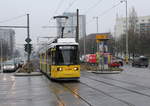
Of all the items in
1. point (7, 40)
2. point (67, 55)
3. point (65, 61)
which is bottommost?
point (65, 61)

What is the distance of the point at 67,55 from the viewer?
26.2m

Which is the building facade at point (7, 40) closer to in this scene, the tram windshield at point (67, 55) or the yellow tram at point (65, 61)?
the yellow tram at point (65, 61)

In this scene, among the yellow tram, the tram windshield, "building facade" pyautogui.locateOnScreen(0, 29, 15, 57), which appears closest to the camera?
the yellow tram

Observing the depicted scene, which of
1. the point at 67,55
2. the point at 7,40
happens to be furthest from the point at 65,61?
the point at 7,40

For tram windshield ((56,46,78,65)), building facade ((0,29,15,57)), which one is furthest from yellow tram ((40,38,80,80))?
building facade ((0,29,15,57))

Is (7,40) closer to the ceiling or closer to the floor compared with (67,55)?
closer to the ceiling

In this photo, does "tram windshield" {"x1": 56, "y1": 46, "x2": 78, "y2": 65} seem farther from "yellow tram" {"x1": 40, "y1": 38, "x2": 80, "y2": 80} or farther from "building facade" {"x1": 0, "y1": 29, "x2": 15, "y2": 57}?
"building facade" {"x1": 0, "y1": 29, "x2": 15, "y2": 57}

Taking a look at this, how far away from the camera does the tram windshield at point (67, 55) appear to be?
1021 inches

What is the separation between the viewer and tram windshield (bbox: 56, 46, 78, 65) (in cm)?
2594

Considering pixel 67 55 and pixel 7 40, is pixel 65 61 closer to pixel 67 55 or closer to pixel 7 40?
pixel 67 55

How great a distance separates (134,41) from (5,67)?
48.5m

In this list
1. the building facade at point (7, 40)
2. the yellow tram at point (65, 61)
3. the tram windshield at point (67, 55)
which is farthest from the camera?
the building facade at point (7, 40)

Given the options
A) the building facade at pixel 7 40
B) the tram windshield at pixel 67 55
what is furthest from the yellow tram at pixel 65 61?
the building facade at pixel 7 40

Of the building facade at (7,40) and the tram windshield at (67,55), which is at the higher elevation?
the building facade at (7,40)
